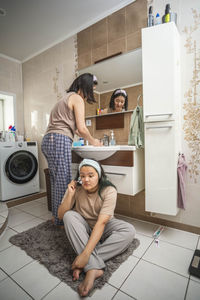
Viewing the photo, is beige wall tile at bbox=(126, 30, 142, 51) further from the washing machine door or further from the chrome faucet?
the washing machine door

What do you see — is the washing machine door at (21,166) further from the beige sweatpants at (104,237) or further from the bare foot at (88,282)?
the bare foot at (88,282)

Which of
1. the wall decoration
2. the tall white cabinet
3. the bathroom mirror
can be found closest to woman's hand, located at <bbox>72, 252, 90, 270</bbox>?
the tall white cabinet

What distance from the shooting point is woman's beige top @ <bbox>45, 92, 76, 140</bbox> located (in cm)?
140

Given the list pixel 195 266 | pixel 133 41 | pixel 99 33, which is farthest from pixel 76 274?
pixel 99 33

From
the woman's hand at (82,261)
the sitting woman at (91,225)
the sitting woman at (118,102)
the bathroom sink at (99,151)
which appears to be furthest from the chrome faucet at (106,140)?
the woman's hand at (82,261)

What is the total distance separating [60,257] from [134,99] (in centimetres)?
158

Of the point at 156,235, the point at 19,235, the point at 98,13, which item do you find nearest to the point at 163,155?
the point at 156,235

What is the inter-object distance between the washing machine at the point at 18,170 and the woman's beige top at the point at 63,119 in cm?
130

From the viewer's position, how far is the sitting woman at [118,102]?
73.5 inches

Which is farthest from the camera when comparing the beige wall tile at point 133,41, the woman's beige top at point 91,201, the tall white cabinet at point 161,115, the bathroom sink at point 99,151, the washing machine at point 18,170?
the washing machine at point 18,170

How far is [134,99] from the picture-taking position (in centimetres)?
180

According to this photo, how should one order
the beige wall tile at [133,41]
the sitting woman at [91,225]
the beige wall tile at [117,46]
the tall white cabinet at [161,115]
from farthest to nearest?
1. the beige wall tile at [117,46]
2. the beige wall tile at [133,41]
3. the tall white cabinet at [161,115]
4. the sitting woman at [91,225]

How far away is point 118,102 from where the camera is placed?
6.28 feet

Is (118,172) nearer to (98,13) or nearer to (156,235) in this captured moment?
(156,235)
